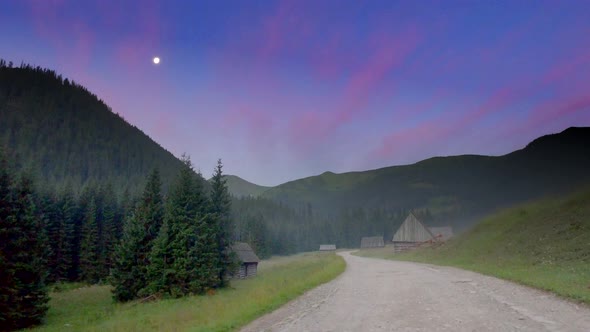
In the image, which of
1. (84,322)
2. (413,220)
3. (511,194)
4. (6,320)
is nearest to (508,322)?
(84,322)

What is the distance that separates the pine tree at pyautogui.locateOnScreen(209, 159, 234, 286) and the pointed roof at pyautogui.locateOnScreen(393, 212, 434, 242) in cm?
3977

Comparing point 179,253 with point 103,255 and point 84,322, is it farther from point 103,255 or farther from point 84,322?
point 103,255

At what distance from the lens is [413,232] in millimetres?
68750

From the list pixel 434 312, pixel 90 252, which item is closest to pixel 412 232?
pixel 90 252

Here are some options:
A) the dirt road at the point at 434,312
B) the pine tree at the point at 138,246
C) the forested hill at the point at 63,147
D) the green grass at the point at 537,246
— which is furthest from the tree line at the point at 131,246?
the forested hill at the point at 63,147

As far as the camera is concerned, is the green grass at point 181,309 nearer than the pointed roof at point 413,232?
Yes

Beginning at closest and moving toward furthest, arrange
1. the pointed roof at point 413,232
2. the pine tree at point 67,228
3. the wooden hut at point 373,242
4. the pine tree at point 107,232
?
the pine tree at point 67,228 → the pine tree at point 107,232 → the pointed roof at point 413,232 → the wooden hut at point 373,242

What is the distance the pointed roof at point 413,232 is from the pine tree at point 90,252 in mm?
55512

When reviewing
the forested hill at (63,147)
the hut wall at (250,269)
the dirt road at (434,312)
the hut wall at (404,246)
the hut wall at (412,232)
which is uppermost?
the forested hill at (63,147)

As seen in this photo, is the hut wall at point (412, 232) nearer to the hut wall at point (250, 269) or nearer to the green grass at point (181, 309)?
the hut wall at point (250, 269)

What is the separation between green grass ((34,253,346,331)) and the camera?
13.9m

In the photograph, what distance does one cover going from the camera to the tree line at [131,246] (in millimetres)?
26797

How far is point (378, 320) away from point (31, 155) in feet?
585

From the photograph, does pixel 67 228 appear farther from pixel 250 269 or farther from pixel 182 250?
pixel 182 250
